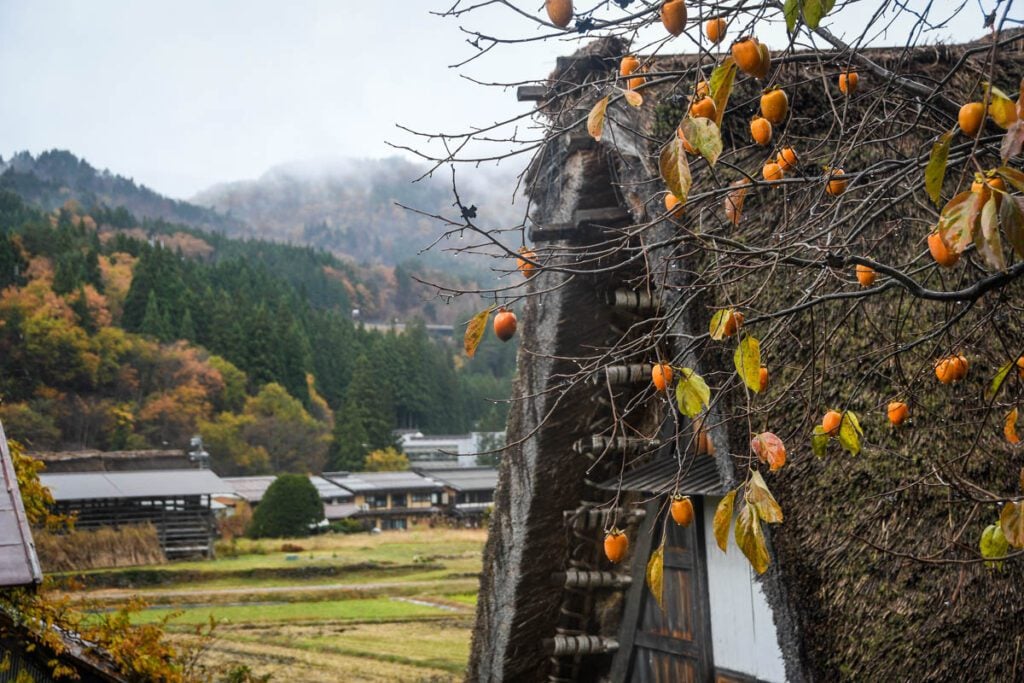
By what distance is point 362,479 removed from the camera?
34438mm

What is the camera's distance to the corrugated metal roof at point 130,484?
2261 centimetres

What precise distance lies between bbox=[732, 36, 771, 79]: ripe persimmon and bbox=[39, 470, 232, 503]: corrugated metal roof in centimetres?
2396

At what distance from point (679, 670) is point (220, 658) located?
410 inches

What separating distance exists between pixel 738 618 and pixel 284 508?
26245 mm

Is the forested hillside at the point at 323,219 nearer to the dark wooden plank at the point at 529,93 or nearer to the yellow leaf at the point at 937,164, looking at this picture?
the dark wooden plank at the point at 529,93

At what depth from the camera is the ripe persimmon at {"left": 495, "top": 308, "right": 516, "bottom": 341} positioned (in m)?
2.24

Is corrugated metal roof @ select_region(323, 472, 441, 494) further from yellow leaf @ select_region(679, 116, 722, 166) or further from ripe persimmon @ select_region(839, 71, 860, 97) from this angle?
yellow leaf @ select_region(679, 116, 722, 166)

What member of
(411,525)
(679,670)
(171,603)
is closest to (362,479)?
(411,525)

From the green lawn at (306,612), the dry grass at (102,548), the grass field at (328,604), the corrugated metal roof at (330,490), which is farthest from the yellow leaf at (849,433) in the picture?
the corrugated metal roof at (330,490)

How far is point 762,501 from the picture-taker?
1.54 meters

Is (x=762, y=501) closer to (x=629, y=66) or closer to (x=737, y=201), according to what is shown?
(x=737, y=201)

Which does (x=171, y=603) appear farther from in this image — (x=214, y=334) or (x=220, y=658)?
(x=214, y=334)

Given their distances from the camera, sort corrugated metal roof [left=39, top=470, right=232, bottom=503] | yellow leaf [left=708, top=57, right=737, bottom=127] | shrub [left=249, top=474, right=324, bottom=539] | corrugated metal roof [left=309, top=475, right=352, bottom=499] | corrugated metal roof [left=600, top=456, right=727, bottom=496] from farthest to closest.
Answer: corrugated metal roof [left=309, top=475, right=352, bottom=499] → shrub [left=249, top=474, right=324, bottom=539] → corrugated metal roof [left=39, top=470, right=232, bottom=503] → corrugated metal roof [left=600, top=456, right=727, bottom=496] → yellow leaf [left=708, top=57, right=737, bottom=127]

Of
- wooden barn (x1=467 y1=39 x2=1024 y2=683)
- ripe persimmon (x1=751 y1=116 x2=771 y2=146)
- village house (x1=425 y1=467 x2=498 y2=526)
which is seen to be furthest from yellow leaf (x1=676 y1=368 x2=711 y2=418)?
village house (x1=425 y1=467 x2=498 y2=526)
